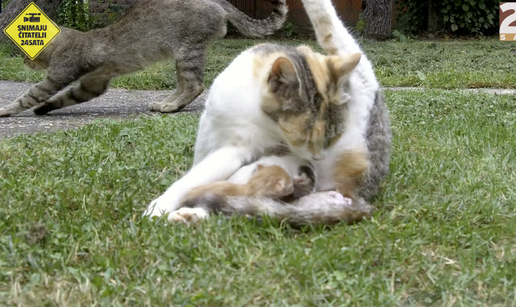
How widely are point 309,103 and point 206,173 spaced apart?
1.92ft

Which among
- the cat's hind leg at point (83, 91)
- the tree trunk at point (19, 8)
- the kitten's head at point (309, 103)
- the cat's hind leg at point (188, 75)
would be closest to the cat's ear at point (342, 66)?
the kitten's head at point (309, 103)

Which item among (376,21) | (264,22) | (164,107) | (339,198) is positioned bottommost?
(376,21)

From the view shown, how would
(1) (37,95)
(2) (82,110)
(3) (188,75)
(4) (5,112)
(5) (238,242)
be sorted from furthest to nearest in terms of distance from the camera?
(2) (82,110) → (3) (188,75) → (1) (37,95) → (4) (5,112) → (5) (238,242)

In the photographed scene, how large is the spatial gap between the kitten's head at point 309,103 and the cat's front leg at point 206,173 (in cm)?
24

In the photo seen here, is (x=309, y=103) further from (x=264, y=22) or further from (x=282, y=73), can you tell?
(x=264, y=22)

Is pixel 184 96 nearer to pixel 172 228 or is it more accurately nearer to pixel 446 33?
pixel 172 228

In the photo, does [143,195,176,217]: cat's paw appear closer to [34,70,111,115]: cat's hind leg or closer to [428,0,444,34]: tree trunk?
[34,70,111,115]: cat's hind leg

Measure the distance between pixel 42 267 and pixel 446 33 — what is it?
48.1 ft

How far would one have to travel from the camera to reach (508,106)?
565cm

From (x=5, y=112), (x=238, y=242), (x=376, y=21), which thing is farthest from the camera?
(x=376, y=21)

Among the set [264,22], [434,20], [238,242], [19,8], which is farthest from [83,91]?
[434,20]

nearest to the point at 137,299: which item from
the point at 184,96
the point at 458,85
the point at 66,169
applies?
the point at 66,169

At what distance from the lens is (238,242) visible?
2330mm

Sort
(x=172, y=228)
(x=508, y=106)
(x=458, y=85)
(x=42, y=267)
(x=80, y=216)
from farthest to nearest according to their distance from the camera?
(x=458, y=85), (x=508, y=106), (x=80, y=216), (x=172, y=228), (x=42, y=267)
